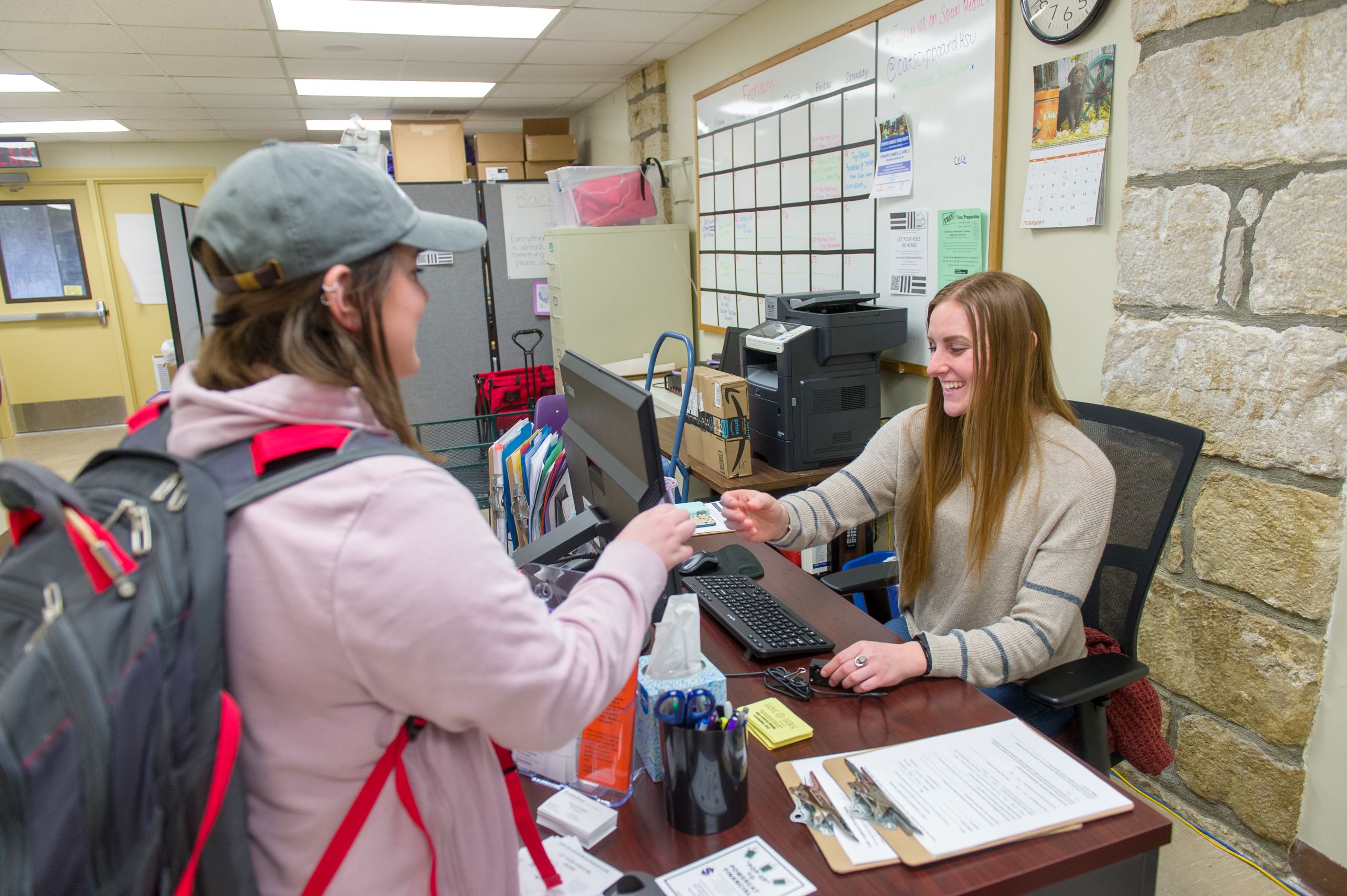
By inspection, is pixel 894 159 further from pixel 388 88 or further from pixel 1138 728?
pixel 388 88

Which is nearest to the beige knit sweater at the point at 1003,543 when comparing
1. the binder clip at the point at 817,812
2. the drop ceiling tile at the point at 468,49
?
the binder clip at the point at 817,812

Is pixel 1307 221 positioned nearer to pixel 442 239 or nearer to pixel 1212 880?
pixel 1212 880

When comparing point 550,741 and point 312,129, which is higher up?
point 312,129

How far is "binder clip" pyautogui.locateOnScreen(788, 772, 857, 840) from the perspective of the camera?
0.92 metres

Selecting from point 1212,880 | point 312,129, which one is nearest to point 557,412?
point 1212,880

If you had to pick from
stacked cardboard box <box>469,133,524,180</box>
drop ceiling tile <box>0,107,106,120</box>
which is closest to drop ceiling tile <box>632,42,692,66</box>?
stacked cardboard box <box>469,133,524,180</box>

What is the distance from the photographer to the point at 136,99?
5141mm

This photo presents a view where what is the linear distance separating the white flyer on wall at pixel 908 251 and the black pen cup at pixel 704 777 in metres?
2.10

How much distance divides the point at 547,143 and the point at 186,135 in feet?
11.1

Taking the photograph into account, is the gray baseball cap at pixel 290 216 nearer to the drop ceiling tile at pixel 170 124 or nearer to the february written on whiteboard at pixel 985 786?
the february written on whiteboard at pixel 985 786

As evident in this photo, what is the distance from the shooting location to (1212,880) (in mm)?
1811

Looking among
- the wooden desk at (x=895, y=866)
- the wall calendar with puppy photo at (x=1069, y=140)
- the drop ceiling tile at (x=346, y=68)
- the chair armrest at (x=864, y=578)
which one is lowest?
the chair armrest at (x=864, y=578)

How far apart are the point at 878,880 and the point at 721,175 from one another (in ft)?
11.9

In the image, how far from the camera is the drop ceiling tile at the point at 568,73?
4676 millimetres
